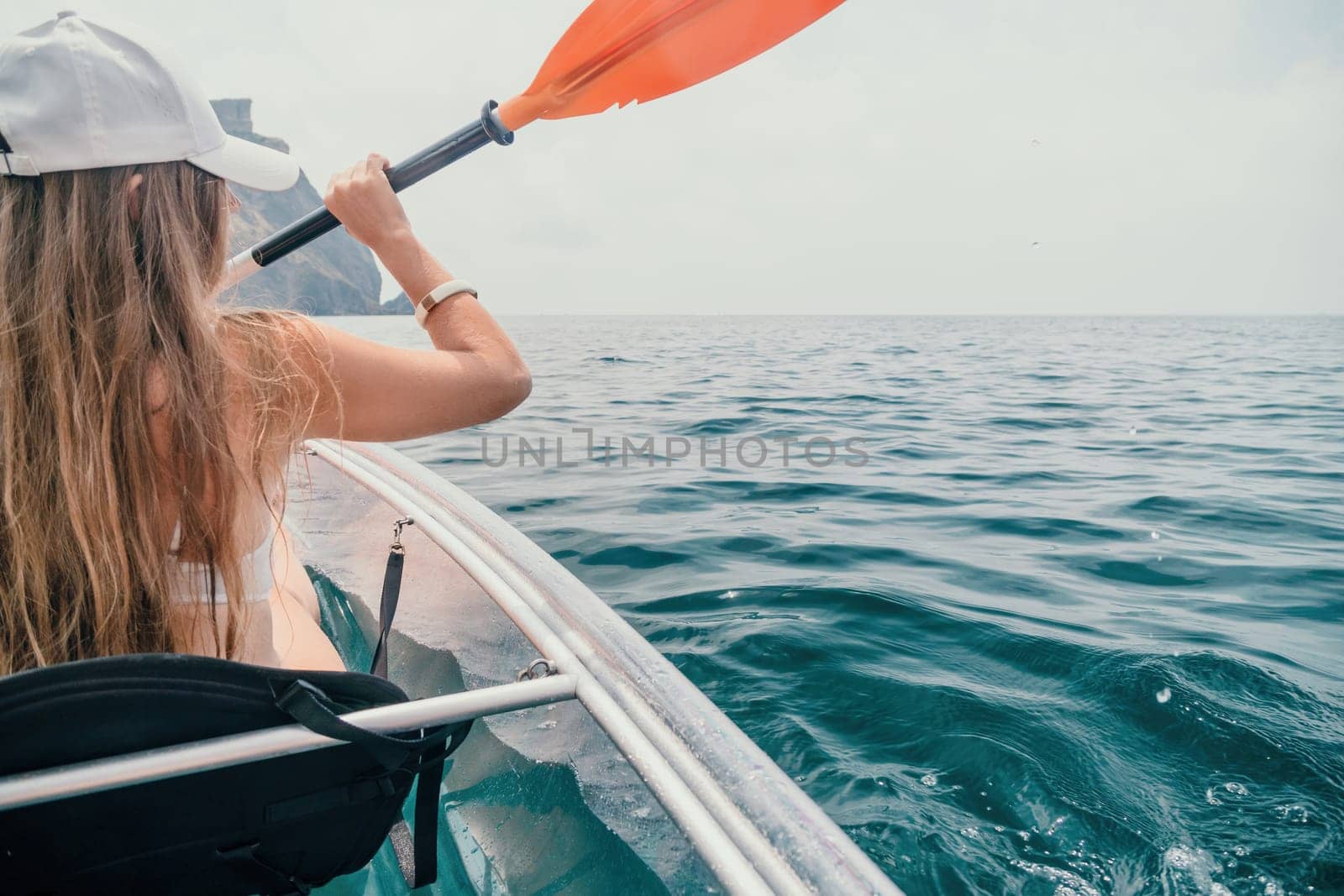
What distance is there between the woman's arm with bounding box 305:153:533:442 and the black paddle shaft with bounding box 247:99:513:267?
15cm

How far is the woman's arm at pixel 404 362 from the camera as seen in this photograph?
1.08m

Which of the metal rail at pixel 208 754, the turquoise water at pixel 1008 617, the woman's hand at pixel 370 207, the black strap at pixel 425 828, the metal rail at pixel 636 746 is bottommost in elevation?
the turquoise water at pixel 1008 617

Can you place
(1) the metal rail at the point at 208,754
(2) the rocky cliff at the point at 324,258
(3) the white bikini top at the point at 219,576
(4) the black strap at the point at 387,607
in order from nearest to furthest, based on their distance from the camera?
(1) the metal rail at the point at 208,754 → (3) the white bikini top at the point at 219,576 → (4) the black strap at the point at 387,607 → (2) the rocky cliff at the point at 324,258

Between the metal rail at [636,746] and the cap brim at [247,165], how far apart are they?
0.89m

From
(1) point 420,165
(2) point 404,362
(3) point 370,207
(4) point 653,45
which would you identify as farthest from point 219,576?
(4) point 653,45

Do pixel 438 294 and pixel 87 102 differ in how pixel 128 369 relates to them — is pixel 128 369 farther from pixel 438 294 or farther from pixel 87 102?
pixel 438 294

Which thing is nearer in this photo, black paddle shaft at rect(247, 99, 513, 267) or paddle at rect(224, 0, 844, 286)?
black paddle shaft at rect(247, 99, 513, 267)

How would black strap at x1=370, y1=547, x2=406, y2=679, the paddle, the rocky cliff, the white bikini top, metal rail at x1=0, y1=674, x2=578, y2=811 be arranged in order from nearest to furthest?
metal rail at x1=0, y1=674, x2=578, y2=811 < the white bikini top < black strap at x1=370, y1=547, x2=406, y2=679 < the paddle < the rocky cliff

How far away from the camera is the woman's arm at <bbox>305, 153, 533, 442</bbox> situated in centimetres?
108

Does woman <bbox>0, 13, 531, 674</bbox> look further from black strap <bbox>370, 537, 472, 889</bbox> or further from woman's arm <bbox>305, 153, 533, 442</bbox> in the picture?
black strap <bbox>370, 537, 472, 889</bbox>

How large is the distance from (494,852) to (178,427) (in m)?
0.89

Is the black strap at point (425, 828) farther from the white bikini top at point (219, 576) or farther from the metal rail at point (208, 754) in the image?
the white bikini top at point (219, 576)

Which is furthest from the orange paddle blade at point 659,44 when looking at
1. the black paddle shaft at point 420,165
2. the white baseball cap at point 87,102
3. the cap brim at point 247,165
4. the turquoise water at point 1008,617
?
the turquoise water at point 1008,617

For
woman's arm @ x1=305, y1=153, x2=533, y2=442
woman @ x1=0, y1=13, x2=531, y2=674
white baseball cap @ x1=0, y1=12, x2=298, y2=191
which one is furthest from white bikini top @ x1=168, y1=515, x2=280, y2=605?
white baseball cap @ x1=0, y1=12, x2=298, y2=191
